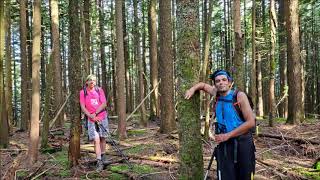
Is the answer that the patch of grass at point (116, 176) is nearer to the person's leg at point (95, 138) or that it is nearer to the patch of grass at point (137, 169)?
the patch of grass at point (137, 169)

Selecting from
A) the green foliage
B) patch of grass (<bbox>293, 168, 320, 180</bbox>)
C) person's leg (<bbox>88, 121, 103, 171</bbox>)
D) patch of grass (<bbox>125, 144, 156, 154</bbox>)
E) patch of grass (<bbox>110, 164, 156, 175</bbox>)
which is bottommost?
patch of grass (<bbox>293, 168, 320, 180</bbox>)

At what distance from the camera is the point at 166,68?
13.0 metres

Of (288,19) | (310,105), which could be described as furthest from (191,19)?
(310,105)

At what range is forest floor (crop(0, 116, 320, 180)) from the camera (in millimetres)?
7703

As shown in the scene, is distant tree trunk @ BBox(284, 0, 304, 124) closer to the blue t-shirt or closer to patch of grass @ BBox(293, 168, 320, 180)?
patch of grass @ BBox(293, 168, 320, 180)

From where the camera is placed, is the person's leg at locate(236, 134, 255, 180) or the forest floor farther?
the forest floor

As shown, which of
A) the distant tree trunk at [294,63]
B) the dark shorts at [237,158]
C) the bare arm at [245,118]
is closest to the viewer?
the bare arm at [245,118]

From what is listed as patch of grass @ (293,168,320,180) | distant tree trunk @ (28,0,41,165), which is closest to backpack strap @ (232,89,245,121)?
patch of grass @ (293,168,320,180)

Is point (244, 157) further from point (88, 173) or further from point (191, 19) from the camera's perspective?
point (88, 173)

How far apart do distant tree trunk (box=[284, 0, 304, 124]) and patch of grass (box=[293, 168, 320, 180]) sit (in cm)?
749

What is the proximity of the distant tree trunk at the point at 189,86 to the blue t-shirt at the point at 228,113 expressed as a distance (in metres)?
0.81

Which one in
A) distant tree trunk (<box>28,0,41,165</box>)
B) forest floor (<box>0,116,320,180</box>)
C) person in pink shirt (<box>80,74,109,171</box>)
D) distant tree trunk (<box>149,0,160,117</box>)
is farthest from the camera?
distant tree trunk (<box>149,0,160,117</box>)

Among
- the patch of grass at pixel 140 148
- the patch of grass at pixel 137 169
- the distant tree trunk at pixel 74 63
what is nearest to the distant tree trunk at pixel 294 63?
the patch of grass at pixel 140 148

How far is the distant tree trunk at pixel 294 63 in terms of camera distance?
1544 cm
